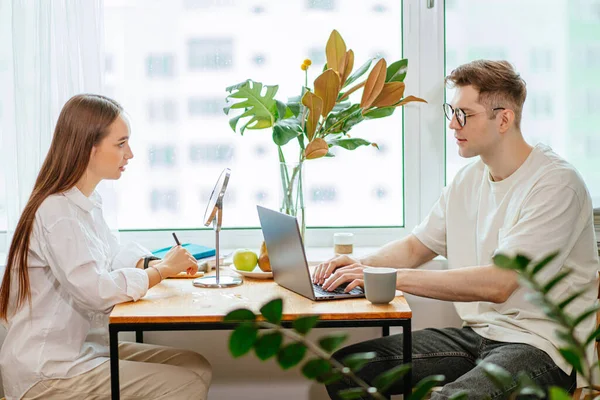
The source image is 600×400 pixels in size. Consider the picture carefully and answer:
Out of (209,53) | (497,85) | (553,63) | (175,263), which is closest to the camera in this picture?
(175,263)

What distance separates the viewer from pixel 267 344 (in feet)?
1.51

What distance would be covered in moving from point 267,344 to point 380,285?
1349 mm

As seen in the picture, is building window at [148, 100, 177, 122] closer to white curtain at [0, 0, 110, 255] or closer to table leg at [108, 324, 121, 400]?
white curtain at [0, 0, 110, 255]

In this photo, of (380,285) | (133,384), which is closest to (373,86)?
(380,285)

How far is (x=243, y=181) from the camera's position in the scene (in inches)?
112

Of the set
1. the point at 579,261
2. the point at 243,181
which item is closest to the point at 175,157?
the point at 243,181

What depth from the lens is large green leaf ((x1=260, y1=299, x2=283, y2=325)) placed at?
46 cm

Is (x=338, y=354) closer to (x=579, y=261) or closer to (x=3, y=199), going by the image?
(x=579, y=261)

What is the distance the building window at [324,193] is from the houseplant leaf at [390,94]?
556 millimetres

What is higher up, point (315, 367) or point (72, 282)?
point (315, 367)

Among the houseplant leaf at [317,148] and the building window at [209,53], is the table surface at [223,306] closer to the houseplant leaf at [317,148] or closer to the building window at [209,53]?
the houseplant leaf at [317,148]

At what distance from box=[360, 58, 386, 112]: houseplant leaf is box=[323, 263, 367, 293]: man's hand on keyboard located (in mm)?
610

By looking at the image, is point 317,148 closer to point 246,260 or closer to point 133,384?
point 246,260

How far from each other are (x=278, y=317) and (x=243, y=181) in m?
2.41
